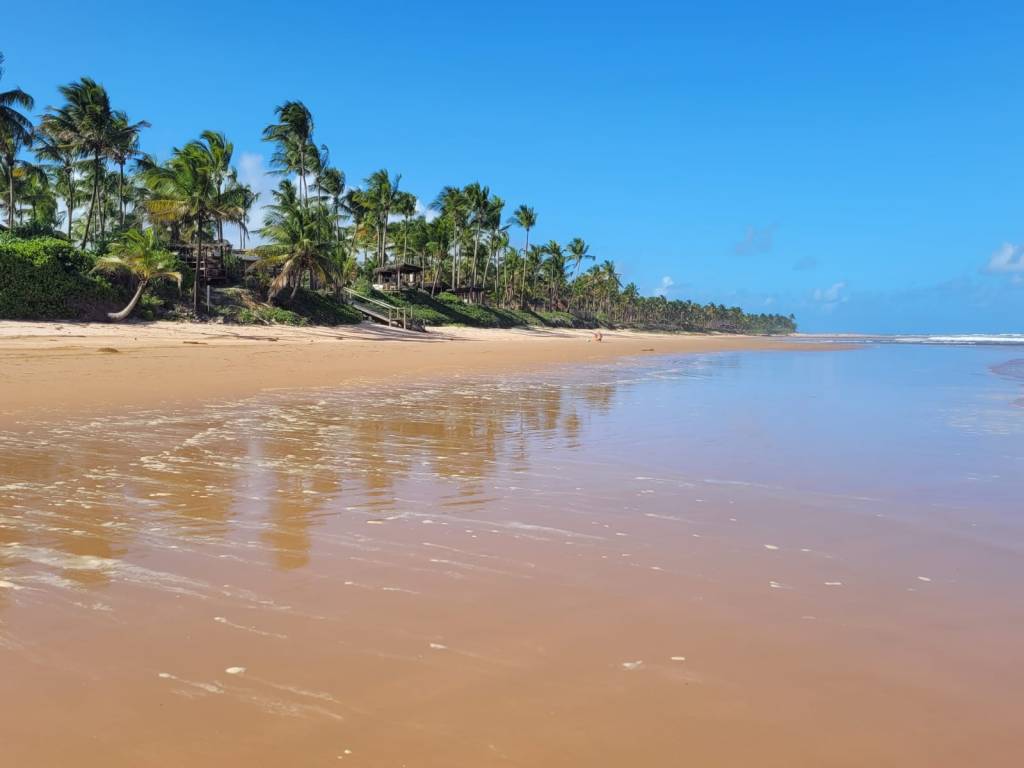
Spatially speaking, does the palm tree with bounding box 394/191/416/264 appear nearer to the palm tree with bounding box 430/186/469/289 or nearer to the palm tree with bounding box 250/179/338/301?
the palm tree with bounding box 430/186/469/289

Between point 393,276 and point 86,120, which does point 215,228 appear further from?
point 393,276

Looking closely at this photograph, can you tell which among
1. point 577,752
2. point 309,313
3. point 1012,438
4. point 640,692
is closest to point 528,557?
point 640,692

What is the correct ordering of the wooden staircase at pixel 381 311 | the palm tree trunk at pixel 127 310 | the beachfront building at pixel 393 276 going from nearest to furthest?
the palm tree trunk at pixel 127 310 < the wooden staircase at pixel 381 311 < the beachfront building at pixel 393 276

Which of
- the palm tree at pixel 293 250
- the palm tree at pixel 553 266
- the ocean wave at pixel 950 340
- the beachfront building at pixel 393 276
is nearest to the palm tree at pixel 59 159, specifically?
the palm tree at pixel 293 250

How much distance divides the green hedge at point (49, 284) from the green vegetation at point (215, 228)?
0.19 feet

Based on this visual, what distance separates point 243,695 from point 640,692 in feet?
5.06

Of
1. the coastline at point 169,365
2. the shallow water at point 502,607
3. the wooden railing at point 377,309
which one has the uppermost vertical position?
the wooden railing at point 377,309

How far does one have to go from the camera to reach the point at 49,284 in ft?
96.1

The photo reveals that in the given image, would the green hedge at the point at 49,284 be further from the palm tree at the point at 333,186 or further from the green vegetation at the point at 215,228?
the palm tree at the point at 333,186

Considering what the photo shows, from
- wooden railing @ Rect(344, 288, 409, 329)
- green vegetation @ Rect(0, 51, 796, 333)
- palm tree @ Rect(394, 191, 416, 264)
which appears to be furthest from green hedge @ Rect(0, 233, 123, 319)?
palm tree @ Rect(394, 191, 416, 264)

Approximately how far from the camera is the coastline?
11.6 meters

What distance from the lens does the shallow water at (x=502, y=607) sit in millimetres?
2422

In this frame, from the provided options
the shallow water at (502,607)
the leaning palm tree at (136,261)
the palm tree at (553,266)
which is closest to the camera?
the shallow water at (502,607)

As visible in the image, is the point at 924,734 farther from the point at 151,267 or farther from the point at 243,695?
the point at 151,267
